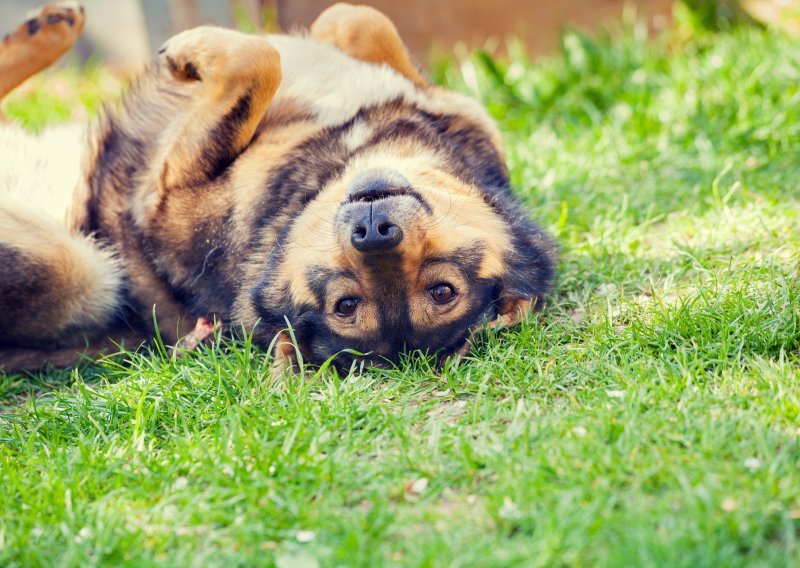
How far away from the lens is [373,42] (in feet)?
16.9

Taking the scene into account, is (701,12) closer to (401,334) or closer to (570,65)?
(570,65)

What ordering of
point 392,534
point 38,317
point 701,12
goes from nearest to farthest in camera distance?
point 392,534 < point 38,317 < point 701,12

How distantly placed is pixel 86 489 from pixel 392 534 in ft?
4.01

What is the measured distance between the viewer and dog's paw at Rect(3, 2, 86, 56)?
5.50 metres

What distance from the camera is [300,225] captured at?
4242 mm

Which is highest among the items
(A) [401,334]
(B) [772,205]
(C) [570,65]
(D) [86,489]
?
(C) [570,65]

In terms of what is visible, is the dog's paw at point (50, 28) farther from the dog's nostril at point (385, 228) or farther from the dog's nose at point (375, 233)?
the dog's nostril at point (385, 228)

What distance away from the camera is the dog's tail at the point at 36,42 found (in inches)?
216

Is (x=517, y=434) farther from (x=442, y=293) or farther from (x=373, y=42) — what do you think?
(x=373, y=42)

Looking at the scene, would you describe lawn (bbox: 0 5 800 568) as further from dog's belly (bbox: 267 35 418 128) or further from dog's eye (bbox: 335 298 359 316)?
dog's belly (bbox: 267 35 418 128)

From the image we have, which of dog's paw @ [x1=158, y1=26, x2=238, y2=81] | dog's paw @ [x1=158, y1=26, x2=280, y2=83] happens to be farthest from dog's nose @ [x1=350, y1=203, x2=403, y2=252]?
dog's paw @ [x1=158, y1=26, x2=238, y2=81]

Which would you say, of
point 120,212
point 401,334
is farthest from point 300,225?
point 120,212

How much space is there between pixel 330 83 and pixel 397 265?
152 centimetres

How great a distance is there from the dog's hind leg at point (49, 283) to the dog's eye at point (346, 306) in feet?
Answer: 4.60
